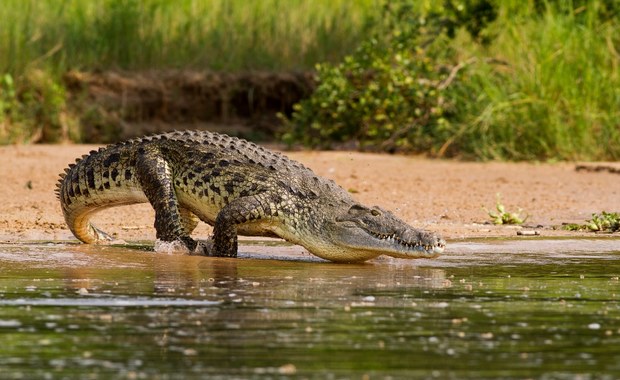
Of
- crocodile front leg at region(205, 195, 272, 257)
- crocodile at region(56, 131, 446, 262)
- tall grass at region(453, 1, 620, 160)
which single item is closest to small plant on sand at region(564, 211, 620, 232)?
crocodile at region(56, 131, 446, 262)

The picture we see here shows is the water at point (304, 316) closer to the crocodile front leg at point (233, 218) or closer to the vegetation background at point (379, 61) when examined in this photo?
the crocodile front leg at point (233, 218)

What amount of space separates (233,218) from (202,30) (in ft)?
31.4

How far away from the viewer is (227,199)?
8719 millimetres

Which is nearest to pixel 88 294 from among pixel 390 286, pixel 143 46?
pixel 390 286

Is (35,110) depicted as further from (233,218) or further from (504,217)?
(233,218)

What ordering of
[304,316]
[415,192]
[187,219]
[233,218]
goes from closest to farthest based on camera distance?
1. [304,316]
2. [233,218]
3. [187,219]
4. [415,192]

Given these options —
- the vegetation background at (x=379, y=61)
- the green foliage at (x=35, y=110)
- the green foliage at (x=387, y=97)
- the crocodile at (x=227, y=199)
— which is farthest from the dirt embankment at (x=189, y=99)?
the crocodile at (x=227, y=199)

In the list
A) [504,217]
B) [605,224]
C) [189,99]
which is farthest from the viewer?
[189,99]

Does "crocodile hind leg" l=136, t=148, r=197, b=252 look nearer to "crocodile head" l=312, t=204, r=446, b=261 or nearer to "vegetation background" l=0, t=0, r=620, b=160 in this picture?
"crocodile head" l=312, t=204, r=446, b=261

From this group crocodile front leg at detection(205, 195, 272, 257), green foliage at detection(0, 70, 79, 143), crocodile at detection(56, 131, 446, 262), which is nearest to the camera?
crocodile at detection(56, 131, 446, 262)

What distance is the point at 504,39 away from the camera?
15648 millimetres

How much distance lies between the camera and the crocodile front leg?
8.36 metres

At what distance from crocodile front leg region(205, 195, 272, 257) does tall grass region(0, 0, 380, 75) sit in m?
8.85

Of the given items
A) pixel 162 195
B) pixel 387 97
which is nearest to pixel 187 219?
pixel 162 195
